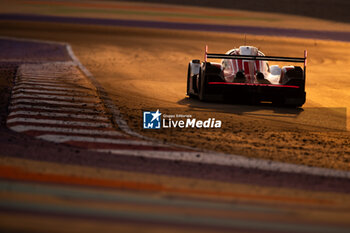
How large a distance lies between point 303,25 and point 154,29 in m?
10.9

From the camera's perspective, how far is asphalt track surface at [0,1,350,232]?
16.0 ft

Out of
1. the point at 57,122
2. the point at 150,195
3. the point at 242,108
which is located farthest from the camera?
the point at 242,108

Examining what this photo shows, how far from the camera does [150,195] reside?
5828 mm

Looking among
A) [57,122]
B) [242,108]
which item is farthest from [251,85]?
[57,122]

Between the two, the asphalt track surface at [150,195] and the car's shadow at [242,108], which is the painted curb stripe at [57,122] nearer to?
the asphalt track surface at [150,195]

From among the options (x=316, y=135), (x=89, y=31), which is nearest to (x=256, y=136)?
(x=316, y=135)

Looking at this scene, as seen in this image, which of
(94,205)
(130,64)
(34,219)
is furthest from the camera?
(130,64)

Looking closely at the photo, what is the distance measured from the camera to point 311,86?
16719 millimetres

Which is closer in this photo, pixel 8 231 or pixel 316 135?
pixel 8 231

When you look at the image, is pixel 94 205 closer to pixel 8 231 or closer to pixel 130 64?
pixel 8 231

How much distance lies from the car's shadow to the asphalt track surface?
4772 mm

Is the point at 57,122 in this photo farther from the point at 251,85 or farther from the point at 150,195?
the point at 251,85

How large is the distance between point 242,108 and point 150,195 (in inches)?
276

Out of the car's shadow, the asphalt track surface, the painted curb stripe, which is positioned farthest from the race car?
the asphalt track surface
